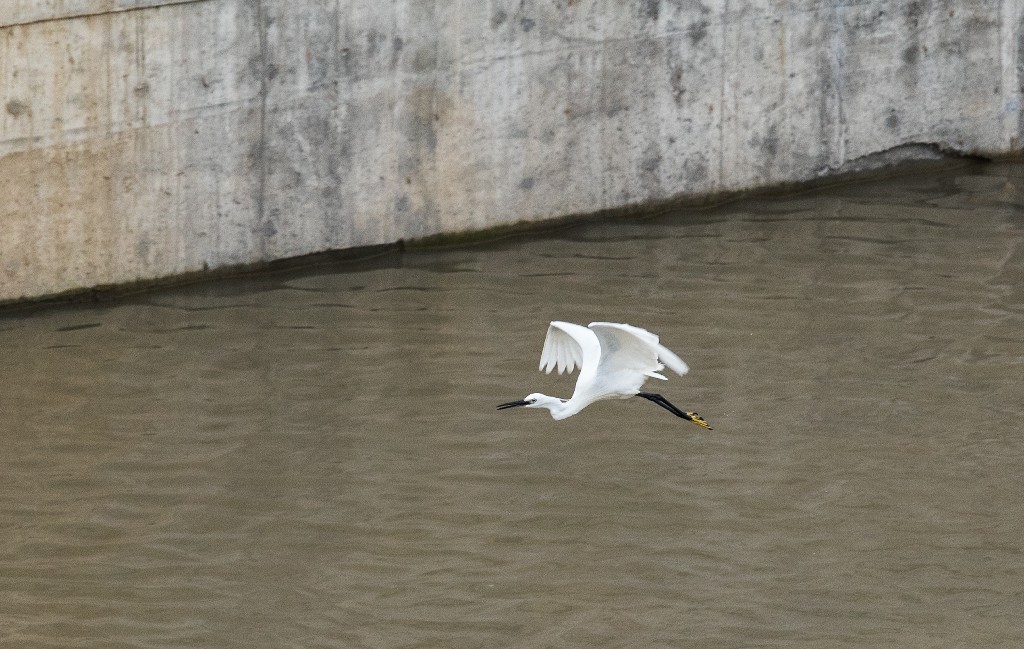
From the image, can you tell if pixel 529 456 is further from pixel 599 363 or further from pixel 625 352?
pixel 625 352

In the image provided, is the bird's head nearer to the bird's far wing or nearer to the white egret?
the white egret

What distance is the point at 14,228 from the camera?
9.91 m

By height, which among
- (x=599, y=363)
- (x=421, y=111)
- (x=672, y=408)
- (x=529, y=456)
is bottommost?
(x=529, y=456)

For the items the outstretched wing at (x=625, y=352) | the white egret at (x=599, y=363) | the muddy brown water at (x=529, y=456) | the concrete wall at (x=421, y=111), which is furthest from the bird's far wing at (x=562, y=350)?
the concrete wall at (x=421, y=111)

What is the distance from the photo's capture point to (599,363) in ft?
26.0

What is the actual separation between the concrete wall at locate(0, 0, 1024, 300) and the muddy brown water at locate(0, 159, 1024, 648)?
15.4 inches

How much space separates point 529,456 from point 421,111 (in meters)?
Result: 3.31

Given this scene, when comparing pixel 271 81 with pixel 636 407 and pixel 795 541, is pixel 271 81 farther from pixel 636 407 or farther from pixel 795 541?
pixel 795 541

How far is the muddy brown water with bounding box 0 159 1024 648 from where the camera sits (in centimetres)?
714

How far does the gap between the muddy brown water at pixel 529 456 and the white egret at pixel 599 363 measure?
0.42 metres

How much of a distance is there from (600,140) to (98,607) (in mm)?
5604

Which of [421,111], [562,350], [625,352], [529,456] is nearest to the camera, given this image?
[625,352]

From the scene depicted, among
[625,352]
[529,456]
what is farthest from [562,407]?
[529,456]

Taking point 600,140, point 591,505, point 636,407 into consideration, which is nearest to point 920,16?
point 600,140
